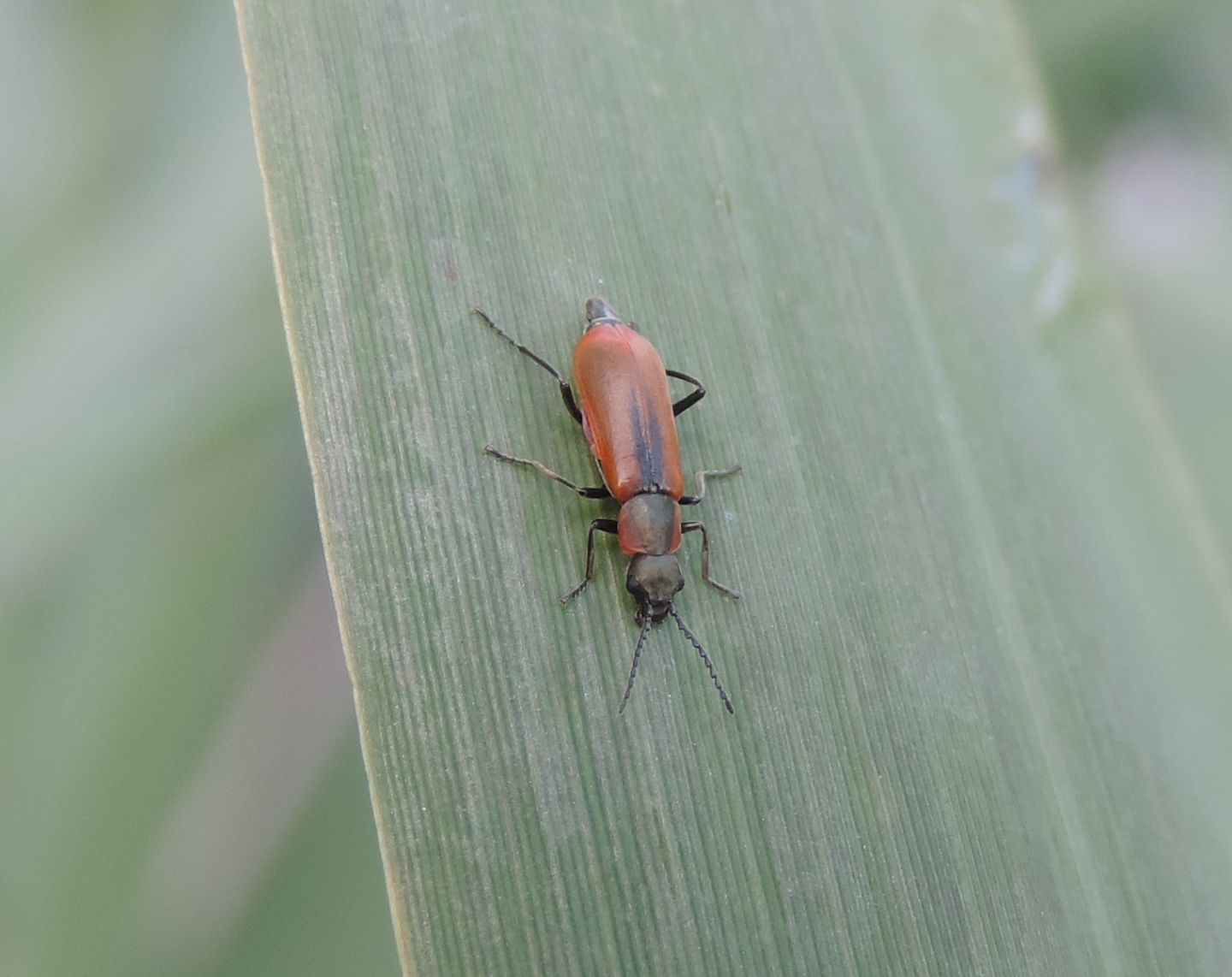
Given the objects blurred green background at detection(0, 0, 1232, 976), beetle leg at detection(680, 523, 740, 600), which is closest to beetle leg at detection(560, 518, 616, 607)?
beetle leg at detection(680, 523, 740, 600)

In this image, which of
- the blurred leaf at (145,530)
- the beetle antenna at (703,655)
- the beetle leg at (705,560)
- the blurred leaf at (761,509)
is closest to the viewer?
the blurred leaf at (761,509)

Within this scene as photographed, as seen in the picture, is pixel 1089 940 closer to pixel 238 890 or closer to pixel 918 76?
pixel 238 890

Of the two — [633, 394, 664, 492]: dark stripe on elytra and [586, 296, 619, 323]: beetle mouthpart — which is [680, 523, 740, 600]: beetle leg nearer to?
[633, 394, 664, 492]: dark stripe on elytra

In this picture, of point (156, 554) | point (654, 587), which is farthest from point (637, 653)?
point (156, 554)

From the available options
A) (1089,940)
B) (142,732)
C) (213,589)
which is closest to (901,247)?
(1089,940)

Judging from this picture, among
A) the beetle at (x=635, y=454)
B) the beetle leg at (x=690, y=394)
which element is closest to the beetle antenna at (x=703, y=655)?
the beetle at (x=635, y=454)

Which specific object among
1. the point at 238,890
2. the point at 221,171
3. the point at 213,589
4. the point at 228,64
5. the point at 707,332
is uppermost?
the point at 228,64

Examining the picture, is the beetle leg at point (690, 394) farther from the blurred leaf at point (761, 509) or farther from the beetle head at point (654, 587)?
the beetle head at point (654, 587)
